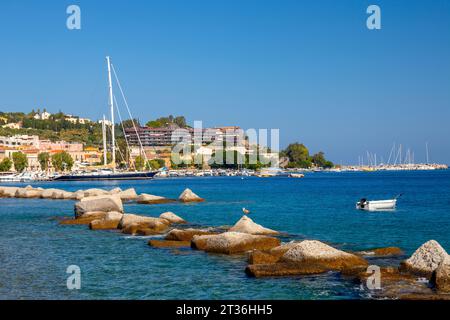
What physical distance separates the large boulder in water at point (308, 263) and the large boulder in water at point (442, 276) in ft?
9.14

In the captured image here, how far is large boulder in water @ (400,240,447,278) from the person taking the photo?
18.2m

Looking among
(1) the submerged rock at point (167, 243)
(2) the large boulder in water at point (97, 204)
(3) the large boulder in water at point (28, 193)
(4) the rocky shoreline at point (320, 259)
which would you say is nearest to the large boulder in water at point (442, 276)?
(4) the rocky shoreline at point (320, 259)

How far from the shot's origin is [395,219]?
41.4 metres

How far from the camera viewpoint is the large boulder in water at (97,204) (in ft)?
125

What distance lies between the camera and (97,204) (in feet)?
128

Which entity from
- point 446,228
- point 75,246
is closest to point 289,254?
point 75,246

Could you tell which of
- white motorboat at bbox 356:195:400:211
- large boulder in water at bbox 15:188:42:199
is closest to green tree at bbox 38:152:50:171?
large boulder in water at bbox 15:188:42:199

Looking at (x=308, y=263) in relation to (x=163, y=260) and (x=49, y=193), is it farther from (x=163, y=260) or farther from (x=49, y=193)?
(x=49, y=193)

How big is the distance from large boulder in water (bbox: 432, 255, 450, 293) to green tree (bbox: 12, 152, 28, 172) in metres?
173

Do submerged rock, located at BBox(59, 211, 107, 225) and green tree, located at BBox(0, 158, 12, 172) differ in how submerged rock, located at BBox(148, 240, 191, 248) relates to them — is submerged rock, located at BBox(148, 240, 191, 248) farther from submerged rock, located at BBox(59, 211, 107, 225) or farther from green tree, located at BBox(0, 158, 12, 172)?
green tree, located at BBox(0, 158, 12, 172)

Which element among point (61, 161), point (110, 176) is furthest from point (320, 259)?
point (61, 161)

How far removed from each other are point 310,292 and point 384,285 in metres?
2.01

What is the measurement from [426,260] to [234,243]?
24.8 feet

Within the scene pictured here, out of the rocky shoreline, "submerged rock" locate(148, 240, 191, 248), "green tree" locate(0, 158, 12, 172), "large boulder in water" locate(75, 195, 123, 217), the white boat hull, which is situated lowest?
the white boat hull
